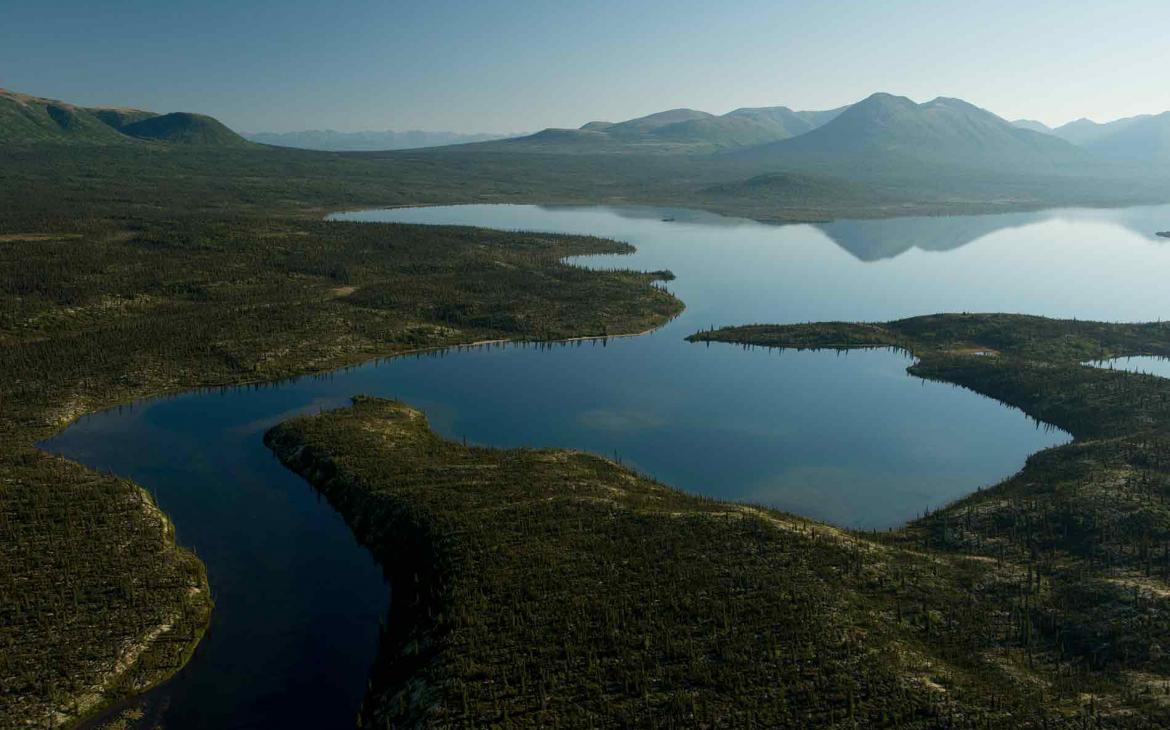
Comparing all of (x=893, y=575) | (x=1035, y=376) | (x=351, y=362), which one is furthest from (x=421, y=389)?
(x=1035, y=376)

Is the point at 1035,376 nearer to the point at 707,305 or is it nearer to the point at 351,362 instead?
the point at 707,305

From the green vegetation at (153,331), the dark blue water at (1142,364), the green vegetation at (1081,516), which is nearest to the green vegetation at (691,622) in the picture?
the green vegetation at (1081,516)

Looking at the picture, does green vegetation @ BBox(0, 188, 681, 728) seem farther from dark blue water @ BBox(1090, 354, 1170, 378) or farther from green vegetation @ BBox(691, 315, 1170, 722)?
dark blue water @ BBox(1090, 354, 1170, 378)

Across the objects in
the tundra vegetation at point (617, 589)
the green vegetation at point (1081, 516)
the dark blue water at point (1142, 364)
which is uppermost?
the dark blue water at point (1142, 364)

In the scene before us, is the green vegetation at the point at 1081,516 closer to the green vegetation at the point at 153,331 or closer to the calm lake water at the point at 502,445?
the calm lake water at the point at 502,445

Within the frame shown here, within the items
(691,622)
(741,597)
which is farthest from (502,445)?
(691,622)
